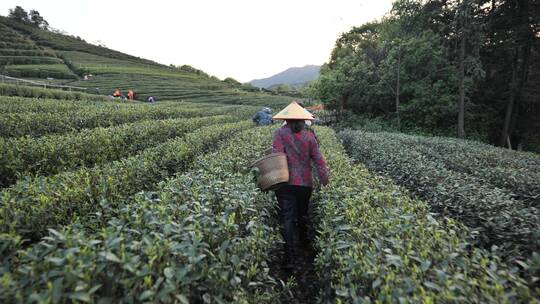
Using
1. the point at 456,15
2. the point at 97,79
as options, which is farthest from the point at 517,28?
the point at 97,79

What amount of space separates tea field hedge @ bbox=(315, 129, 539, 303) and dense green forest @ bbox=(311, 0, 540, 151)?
783 inches

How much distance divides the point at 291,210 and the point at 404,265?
2.37 metres

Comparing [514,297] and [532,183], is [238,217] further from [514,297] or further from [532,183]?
[532,183]

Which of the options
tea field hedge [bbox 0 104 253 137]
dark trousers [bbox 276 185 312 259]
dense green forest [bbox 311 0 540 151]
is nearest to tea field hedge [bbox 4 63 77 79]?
tea field hedge [bbox 0 104 253 137]

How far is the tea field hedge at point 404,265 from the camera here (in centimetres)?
186

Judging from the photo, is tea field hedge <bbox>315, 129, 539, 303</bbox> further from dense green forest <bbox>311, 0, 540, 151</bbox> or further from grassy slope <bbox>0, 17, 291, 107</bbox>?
grassy slope <bbox>0, 17, 291, 107</bbox>

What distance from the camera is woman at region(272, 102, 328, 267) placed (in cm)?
436

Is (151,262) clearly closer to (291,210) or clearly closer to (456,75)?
(291,210)

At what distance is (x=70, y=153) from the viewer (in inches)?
245

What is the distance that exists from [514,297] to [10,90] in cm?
2141

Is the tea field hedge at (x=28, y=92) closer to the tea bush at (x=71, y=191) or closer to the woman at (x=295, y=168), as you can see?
the tea bush at (x=71, y=191)

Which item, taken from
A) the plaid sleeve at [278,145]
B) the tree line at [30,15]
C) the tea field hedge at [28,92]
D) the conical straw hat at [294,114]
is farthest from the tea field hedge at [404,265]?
the tree line at [30,15]

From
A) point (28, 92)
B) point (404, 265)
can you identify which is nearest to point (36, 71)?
point (28, 92)

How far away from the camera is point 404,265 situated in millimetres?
2123
